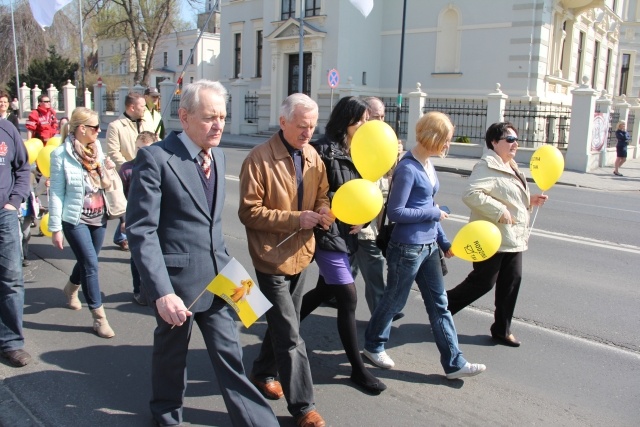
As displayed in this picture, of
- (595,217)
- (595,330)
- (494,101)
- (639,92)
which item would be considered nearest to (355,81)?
(494,101)

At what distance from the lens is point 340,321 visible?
12.0 ft

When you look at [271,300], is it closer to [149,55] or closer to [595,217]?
[595,217]

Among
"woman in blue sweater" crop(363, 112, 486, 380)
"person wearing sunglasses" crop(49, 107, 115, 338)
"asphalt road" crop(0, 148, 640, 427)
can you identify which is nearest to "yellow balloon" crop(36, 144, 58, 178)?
"asphalt road" crop(0, 148, 640, 427)

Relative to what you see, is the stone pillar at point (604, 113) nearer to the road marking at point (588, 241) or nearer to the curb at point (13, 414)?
the road marking at point (588, 241)

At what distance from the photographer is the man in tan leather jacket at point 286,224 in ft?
10.6

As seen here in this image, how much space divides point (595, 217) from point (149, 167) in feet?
32.5

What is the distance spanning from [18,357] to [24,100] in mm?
45762

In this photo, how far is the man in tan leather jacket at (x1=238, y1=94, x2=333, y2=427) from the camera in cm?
322

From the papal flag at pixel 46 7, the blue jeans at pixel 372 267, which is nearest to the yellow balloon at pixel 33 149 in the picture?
the papal flag at pixel 46 7

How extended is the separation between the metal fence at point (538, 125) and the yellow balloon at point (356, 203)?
19.0 meters

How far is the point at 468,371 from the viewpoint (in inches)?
153

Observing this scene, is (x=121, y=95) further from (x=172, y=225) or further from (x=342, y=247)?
(x=172, y=225)

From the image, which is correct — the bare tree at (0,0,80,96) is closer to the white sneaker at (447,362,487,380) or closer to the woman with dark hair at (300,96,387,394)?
the woman with dark hair at (300,96,387,394)

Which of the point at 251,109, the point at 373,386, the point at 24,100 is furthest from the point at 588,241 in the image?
the point at 24,100
